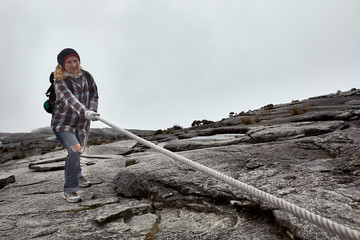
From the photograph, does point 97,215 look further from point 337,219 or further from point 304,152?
point 304,152

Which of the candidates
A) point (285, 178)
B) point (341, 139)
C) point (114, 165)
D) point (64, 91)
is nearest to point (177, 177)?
point (285, 178)

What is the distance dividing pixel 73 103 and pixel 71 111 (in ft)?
1.24

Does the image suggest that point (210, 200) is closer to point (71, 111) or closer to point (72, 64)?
point (71, 111)

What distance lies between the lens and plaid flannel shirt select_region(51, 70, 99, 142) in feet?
12.4

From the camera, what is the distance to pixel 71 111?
4.02 metres

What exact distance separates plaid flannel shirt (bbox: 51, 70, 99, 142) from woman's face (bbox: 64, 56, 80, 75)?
3.9 inches

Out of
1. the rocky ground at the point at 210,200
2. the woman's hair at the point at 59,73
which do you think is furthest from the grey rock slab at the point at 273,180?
the woman's hair at the point at 59,73

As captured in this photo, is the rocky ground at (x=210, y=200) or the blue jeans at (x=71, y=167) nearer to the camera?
the rocky ground at (x=210, y=200)

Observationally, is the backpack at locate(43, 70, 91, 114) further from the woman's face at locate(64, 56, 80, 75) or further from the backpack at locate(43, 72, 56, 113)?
the woman's face at locate(64, 56, 80, 75)

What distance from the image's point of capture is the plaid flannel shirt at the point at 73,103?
149 inches

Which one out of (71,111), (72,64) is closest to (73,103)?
(71,111)

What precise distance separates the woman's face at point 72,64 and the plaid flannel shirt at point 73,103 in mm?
98

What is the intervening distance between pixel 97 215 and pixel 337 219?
2.81 metres

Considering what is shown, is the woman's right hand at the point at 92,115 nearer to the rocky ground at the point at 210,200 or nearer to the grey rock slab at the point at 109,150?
the rocky ground at the point at 210,200
